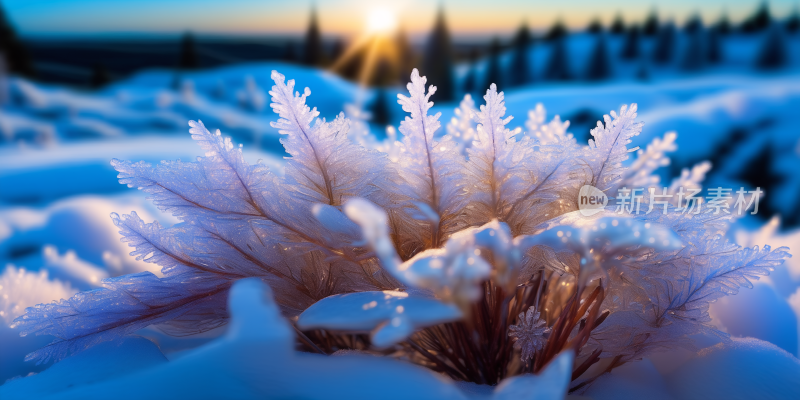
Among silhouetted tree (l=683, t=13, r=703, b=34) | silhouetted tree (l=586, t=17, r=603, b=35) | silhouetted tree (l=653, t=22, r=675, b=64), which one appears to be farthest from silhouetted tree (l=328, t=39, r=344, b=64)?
silhouetted tree (l=683, t=13, r=703, b=34)

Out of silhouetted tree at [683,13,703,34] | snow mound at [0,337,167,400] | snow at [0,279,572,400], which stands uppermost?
silhouetted tree at [683,13,703,34]

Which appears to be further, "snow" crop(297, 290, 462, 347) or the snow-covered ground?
the snow-covered ground

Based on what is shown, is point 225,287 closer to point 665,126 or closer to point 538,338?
point 538,338

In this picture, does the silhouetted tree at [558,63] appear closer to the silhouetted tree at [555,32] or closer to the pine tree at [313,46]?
the silhouetted tree at [555,32]

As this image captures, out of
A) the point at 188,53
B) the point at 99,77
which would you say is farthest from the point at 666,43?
the point at 99,77

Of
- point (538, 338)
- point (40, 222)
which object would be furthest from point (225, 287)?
point (40, 222)

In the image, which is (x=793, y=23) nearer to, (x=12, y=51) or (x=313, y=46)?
(x=313, y=46)

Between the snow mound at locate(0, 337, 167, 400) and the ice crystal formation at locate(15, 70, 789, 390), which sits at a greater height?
the ice crystal formation at locate(15, 70, 789, 390)

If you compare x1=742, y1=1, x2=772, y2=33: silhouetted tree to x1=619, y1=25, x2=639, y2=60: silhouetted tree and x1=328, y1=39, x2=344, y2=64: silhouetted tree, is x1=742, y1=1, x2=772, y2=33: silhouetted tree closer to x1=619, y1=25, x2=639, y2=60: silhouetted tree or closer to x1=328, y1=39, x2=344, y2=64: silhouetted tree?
x1=619, y1=25, x2=639, y2=60: silhouetted tree

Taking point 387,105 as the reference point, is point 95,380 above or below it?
above
